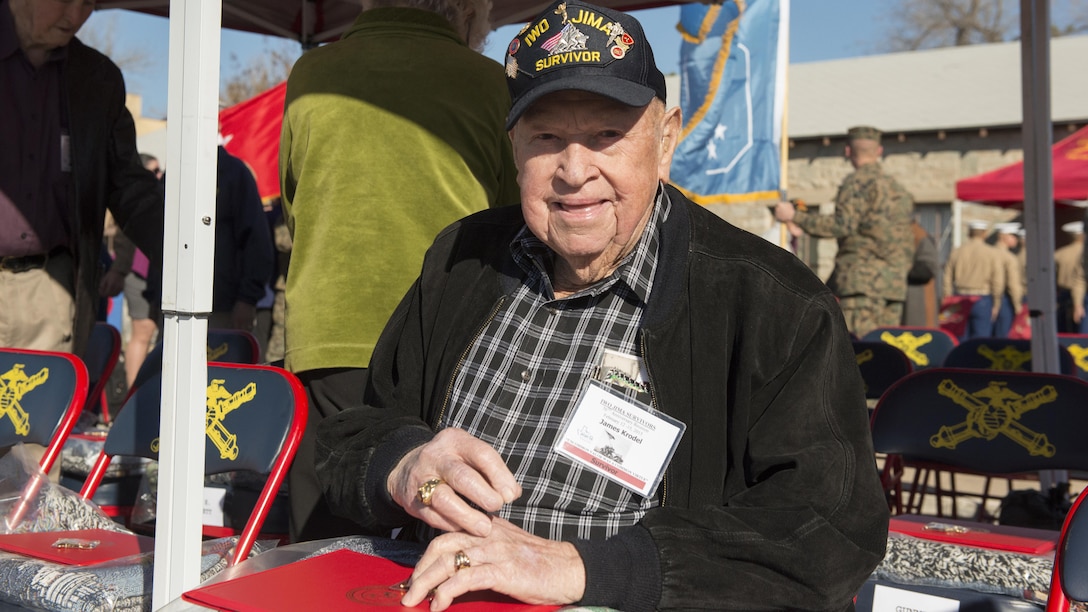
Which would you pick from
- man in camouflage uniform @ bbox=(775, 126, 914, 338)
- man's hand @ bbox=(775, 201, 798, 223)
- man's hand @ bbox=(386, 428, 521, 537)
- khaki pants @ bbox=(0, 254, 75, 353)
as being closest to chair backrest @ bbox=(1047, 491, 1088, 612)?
man's hand @ bbox=(386, 428, 521, 537)

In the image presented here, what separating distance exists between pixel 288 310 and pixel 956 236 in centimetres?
1798

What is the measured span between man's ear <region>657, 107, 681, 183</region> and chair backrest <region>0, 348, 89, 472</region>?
2.21m

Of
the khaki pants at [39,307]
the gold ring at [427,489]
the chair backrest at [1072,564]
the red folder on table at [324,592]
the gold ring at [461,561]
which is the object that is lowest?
the chair backrest at [1072,564]

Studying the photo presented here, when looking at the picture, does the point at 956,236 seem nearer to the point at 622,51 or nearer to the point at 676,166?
the point at 676,166

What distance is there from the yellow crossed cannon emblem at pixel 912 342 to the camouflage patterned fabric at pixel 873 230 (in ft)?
5.32

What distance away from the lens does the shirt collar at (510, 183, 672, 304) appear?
2016 mm

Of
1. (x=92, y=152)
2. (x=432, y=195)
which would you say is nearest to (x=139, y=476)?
(x=92, y=152)

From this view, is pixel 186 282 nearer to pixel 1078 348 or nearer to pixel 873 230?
pixel 1078 348

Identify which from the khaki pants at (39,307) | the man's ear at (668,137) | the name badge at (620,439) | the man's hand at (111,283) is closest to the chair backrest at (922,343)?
the khaki pants at (39,307)

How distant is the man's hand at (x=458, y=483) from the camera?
167cm

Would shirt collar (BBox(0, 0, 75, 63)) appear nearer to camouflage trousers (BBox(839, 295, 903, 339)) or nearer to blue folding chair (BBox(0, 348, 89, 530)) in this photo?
blue folding chair (BBox(0, 348, 89, 530))

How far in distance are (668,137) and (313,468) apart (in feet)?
4.71

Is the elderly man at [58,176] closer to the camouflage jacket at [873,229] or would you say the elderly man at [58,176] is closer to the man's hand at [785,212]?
the camouflage jacket at [873,229]

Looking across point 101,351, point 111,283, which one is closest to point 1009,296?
point 111,283
